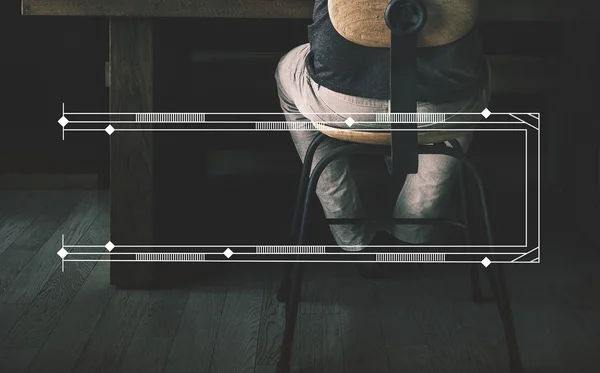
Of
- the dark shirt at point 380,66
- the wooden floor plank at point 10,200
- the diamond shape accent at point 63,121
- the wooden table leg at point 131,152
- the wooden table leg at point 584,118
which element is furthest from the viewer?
the diamond shape accent at point 63,121

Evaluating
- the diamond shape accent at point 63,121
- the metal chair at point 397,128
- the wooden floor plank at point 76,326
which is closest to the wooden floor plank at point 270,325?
the metal chair at point 397,128

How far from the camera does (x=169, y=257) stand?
2303 mm

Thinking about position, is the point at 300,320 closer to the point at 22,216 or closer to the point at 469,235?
the point at 469,235

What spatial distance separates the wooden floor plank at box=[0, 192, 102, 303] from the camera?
7.21 ft

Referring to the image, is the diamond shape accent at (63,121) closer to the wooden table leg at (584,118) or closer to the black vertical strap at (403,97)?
the wooden table leg at (584,118)

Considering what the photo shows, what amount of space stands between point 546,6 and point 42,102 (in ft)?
6.72

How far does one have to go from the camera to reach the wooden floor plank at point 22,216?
267 centimetres

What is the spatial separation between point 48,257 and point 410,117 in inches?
49.6

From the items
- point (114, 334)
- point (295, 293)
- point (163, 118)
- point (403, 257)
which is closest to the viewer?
point (295, 293)

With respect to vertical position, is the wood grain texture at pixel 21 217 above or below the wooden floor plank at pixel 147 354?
above

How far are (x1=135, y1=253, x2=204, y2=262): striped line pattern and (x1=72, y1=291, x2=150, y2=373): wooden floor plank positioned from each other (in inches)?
3.3

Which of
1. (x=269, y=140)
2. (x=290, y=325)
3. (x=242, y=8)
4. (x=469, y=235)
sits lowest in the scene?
(x=290, y=325)

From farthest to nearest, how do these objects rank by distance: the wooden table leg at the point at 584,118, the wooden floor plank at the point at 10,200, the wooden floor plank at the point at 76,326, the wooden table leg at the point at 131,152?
1. the wooden floor plank at the point at 10,200
2. the wooden table leg at the point at 584,118
3. the wooden table leg at the point at 131,152
4. the wooden floor plank at the point at 76,326

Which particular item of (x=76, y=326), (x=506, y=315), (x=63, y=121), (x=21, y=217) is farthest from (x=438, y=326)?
(x=63, y=121)
